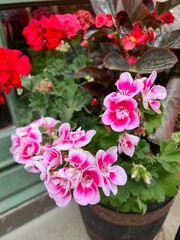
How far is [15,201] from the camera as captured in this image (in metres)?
1.26

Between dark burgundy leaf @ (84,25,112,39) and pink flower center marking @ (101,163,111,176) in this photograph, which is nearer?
pink flower center marking @ (101,163,111,176)

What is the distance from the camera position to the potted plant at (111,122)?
566mm

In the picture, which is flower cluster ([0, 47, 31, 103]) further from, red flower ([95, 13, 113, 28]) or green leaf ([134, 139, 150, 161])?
green leaf ([134, 139, 150, 161])

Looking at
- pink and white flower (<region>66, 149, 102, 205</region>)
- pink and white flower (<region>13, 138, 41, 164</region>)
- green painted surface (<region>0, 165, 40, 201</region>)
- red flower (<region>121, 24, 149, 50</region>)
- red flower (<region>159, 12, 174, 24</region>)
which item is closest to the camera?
pink and white flower (<region>66, 149, 102, 205</region>)

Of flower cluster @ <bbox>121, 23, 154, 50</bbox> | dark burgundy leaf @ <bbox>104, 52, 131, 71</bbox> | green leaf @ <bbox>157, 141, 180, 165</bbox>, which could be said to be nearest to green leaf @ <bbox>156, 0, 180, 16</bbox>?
flower cluster @ <bbox>121, 23, 154, 50</bbox>

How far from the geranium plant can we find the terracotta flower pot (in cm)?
9

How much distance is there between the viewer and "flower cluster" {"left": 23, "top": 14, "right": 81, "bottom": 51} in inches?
35.0

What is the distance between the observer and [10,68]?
30.6 inches

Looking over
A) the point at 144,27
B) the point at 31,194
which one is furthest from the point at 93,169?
the point at 31,194

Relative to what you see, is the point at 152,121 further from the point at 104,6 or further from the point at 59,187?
the point at 104,6

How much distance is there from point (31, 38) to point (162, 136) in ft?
1.97

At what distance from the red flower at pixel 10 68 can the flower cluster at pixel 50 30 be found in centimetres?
14

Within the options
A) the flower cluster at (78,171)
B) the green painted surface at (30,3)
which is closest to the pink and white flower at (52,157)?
the flower cluster at (78,171)

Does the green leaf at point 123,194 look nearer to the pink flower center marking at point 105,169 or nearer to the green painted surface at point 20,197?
the pink flower center marking at point 105,169
